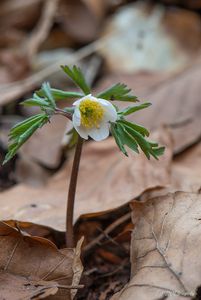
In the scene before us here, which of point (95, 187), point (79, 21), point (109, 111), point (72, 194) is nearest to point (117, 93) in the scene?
point (109, 111)

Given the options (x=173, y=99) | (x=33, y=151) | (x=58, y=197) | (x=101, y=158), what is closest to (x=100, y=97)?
(x=58, y=197)

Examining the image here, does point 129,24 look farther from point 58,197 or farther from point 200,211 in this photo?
point 200,211

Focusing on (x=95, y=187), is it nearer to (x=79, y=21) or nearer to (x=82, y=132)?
(x=82, y=132)

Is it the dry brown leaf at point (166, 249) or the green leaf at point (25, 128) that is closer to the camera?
the dry brown leaf at point (166, 249)

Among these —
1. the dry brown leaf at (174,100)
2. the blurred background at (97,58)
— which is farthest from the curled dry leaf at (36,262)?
the dry brown leaf at (174,100)

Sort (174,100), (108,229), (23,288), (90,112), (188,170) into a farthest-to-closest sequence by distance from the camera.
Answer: (174,100) → (188,170) → (108,229) → (90,112) → (23,288)

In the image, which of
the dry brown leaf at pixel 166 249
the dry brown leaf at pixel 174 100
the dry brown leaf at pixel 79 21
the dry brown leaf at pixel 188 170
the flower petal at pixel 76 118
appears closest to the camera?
the dry brown leaf at pixel 166 249

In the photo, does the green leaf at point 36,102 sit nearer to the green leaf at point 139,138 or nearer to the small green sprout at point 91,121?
the small green sprout at point 91,121
